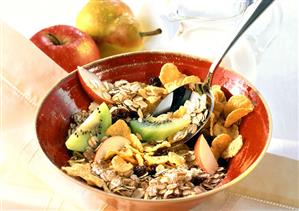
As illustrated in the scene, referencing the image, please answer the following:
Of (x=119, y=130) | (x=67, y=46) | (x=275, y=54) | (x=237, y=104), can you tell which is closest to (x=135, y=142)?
(x=119, y=130)

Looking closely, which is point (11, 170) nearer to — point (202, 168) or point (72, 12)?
point (202, 168)

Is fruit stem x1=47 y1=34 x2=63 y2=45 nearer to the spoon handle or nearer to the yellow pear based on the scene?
the yellow pear

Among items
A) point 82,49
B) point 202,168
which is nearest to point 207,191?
point 202,168

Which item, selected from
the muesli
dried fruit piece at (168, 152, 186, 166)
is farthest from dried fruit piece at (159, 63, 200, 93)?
dried fruit piece at (168, 152, 186, 166)

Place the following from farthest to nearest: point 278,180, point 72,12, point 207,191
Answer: point 72,12 < point 278,180 < point 207,191

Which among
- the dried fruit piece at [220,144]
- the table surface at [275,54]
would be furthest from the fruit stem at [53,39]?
the dried fruit piece at [220,144]
